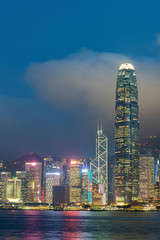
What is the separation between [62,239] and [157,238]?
77.9 feet

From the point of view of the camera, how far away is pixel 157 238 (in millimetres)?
117688

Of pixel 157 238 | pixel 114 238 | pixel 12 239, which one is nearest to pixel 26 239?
pixel 12 239

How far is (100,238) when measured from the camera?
119750mm

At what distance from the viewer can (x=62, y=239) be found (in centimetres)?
11456

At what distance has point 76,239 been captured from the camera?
114562 mm

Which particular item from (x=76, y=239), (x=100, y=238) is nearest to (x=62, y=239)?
(x=76, y=239)

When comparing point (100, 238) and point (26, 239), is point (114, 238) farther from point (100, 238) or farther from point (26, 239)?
point (26, 239)

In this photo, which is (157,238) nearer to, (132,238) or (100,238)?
(132,238)

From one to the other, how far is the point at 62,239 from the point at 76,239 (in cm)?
339

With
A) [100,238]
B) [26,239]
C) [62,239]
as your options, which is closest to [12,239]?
[26,239]

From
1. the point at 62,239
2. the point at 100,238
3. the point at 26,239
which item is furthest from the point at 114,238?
the point at 26,239

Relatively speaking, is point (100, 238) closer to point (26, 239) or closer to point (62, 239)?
point (62, 239)

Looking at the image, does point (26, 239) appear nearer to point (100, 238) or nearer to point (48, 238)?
point (48, 238)

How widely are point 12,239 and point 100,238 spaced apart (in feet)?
73.2
